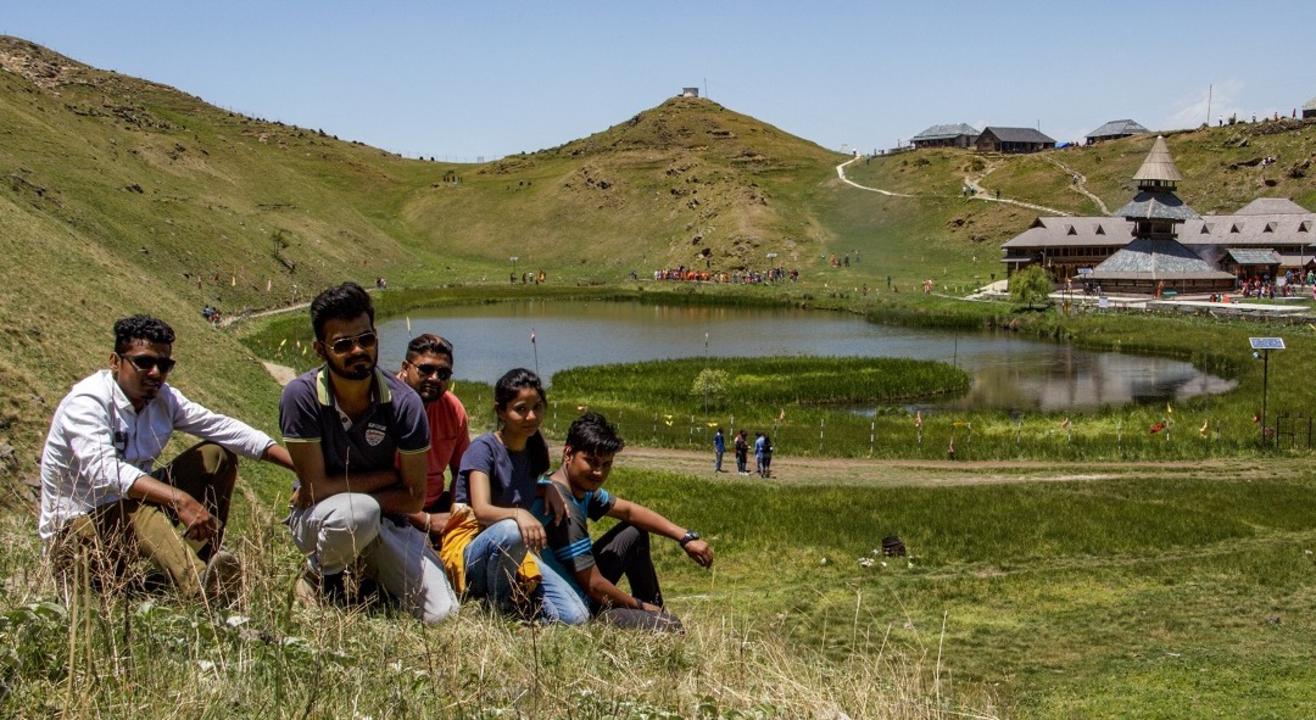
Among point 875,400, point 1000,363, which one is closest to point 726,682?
point 875,400

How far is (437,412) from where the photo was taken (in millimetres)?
9000

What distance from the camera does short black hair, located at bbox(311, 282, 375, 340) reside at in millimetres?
6680

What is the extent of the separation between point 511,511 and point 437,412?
197 centimetres

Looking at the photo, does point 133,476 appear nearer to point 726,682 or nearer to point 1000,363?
point 726,682

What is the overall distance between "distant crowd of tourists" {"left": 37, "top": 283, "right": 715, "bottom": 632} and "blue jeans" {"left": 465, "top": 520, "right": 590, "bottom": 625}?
0.4 inches

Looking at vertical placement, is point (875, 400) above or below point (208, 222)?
below

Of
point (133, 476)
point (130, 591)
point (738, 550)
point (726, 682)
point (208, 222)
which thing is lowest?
point (738, 550)

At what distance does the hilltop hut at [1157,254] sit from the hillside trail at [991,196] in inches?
760

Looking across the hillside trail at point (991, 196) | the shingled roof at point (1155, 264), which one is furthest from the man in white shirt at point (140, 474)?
the hillside trail at point (991, 196)

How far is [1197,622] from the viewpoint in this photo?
48.8 ft

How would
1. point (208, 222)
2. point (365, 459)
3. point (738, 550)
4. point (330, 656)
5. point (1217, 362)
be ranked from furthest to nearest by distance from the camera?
1. point (208, 222)
2. point (1217, 362)
3. point (738, 550)
4. point (365, 459)
5. point (330, 656)

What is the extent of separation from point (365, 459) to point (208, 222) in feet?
266

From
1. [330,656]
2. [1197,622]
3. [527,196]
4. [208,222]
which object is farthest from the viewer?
[527,196]

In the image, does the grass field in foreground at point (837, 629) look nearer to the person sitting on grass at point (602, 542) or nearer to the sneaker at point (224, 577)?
the sneaker at point (224, 577)
